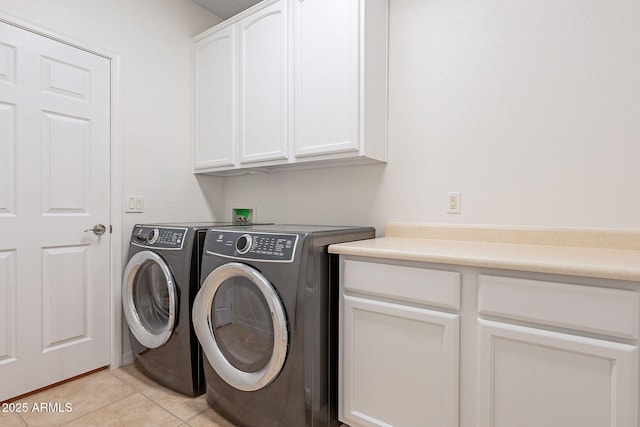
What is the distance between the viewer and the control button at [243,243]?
5.03ft

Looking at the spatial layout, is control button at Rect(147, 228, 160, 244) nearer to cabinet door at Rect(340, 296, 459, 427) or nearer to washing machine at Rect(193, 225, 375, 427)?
washing machine at Rect(193, 225, 375, 427)

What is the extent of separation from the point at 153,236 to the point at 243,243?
0.75m

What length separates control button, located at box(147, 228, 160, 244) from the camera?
1.96 meters

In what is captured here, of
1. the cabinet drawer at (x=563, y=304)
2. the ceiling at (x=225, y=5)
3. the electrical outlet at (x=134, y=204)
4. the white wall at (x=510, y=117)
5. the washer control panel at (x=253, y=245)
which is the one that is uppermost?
the ceiling at (x=225, y=5)

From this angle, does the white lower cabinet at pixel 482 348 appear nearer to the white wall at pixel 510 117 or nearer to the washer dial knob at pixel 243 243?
the washer dial knob at pixel 243 243

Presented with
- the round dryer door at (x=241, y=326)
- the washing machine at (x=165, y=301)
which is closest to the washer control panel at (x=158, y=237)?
the washing machine at (x=165, y=301)

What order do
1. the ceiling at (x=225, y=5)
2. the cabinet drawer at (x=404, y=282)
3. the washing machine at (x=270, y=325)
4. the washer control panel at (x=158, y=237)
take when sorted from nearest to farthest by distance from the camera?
the cabinet drawer at (x=404, y=282), the washing machine at (x=270, y=325), the washer control panel at (x=158, y=237), the ceiling at (x=225, y=5)

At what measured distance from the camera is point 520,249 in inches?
55.9

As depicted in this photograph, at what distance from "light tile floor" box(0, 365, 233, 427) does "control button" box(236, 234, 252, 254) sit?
2.74 ft

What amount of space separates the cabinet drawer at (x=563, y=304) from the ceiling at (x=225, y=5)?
2.51 meters

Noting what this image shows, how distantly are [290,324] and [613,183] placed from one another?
4.81 ft

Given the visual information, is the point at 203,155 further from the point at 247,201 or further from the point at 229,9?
the point at 229,9

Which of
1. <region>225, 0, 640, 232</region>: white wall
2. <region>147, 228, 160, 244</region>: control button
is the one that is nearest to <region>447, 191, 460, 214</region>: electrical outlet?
→ <region>225, 0, 640, 232</region>: white wall

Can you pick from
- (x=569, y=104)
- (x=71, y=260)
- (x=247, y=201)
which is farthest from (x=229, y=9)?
(x=569, y=104)
